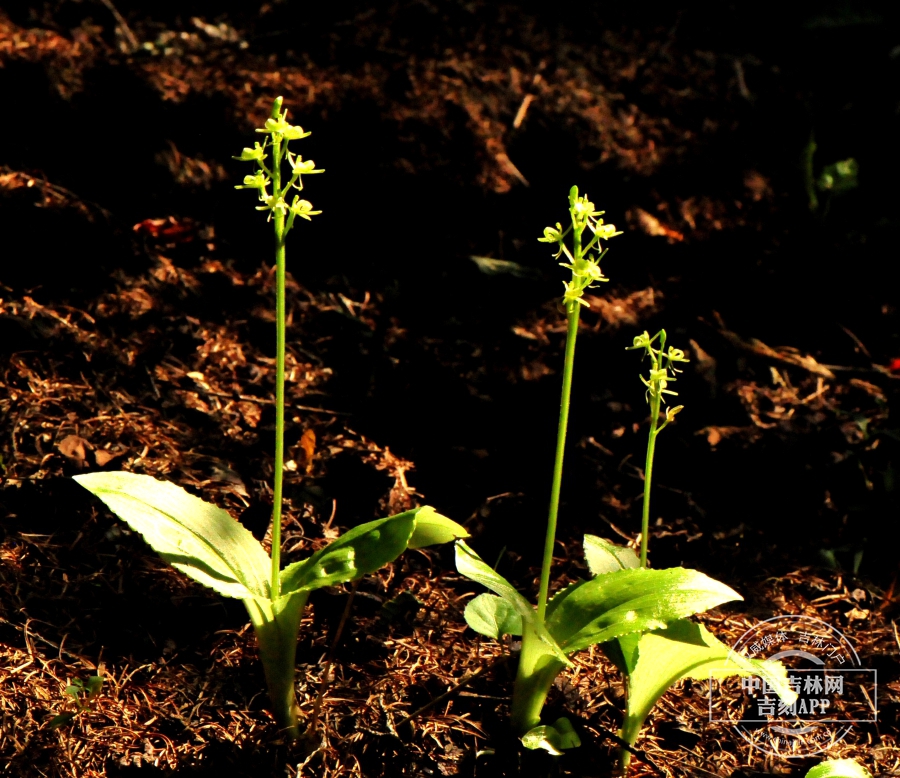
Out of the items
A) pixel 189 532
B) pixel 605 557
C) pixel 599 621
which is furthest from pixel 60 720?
pixel 605 557

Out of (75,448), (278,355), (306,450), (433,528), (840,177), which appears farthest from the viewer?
(840,177)

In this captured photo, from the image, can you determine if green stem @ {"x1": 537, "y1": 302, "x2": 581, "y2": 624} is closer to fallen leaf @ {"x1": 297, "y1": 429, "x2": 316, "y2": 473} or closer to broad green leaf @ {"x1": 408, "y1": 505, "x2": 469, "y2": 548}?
broad green leaf @ {"x1": 408, "y1": 505, "x2": 469, "y2": 548}

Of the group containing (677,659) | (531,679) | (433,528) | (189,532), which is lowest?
(531,679)

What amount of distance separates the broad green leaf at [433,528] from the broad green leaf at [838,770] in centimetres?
105

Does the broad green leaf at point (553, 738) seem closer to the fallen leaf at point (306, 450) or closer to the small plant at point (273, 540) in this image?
the small plant at point (273, 540)

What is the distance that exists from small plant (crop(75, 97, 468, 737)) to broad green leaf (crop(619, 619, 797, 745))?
1.76 ft

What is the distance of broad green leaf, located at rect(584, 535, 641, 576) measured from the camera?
239 cm

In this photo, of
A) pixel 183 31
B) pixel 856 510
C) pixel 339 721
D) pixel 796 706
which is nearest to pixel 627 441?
pixel 856 510

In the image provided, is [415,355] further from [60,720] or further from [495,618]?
[60,720]

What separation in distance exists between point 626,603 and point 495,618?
0.33 meters

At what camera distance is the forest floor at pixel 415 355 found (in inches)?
93.2

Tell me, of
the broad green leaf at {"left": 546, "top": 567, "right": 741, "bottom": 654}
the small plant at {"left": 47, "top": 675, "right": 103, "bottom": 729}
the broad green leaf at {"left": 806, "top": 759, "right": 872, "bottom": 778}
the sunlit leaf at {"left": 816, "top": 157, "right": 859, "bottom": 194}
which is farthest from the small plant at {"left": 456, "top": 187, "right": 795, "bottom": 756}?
the sunlit leaf at {"left": 816, "top": 157, "right": 859, "bottom": 194}

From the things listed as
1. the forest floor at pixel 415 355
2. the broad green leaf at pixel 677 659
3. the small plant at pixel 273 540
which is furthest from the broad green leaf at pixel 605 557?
the small plant at pixel 273 540

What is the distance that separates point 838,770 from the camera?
83.0 inches
